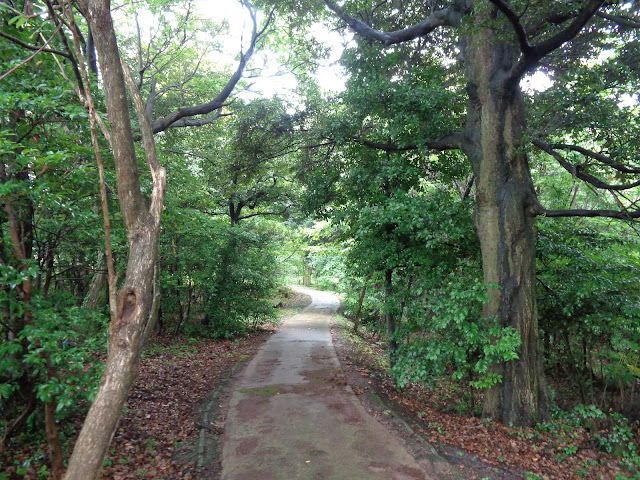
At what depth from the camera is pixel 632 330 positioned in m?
6.42

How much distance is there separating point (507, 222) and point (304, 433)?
4832 millimetres

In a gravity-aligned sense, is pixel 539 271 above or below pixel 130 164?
below

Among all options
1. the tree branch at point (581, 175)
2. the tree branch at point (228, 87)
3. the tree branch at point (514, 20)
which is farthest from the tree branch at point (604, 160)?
the tree branch at point (228, 87)

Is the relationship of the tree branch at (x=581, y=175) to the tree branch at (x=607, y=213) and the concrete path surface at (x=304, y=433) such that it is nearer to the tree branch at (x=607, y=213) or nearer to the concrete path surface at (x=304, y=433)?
the tree branch at (x=607, y=213)

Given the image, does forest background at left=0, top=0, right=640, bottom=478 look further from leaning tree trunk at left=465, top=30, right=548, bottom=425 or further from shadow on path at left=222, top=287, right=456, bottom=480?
shadow on path at left=222, top=287, right=456, bottom=480

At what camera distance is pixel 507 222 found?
6195 mm

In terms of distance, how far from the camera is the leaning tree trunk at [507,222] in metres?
5.96

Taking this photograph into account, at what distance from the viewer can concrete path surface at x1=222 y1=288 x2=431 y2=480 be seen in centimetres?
447

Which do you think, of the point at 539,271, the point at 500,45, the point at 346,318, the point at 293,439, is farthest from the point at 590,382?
the point at 346,318

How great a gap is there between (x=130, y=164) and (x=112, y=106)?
590 mm

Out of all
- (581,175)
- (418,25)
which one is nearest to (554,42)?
(581,175)

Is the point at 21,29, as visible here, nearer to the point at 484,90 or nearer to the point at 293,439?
the point at 293,439

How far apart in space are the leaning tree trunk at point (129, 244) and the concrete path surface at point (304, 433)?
83.2 inches

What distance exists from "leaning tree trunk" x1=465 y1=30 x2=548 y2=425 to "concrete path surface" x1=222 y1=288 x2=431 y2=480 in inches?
93.8
